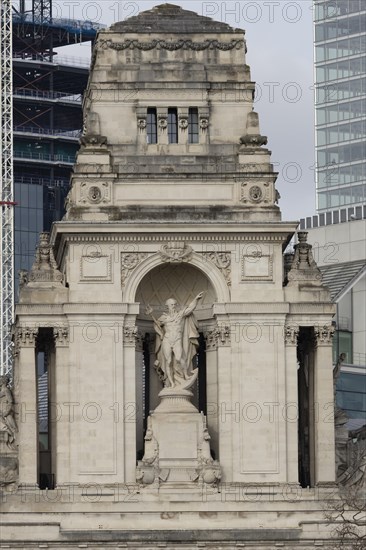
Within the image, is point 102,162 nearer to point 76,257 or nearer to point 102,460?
point 76,257

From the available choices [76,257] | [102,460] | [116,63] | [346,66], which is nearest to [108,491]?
[102,460]

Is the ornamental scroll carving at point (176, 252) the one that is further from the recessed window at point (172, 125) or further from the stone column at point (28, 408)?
the stone column at point (28, 408)

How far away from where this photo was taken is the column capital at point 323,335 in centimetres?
10750

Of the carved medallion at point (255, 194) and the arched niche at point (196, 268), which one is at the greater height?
the carved medallion at point (255, 194)

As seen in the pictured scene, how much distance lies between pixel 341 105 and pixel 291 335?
55273 mm

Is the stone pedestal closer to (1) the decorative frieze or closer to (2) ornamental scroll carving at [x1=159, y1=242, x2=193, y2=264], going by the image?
(1) the decorative frieze

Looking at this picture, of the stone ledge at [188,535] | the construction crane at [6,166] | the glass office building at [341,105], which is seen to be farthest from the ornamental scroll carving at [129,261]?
the construction crane at [6,166]

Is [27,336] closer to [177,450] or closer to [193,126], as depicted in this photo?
[177,450]

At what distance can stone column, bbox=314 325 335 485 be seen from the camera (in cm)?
10706

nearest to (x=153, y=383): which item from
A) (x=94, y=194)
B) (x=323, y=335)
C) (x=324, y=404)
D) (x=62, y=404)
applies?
(x=62, y=404)

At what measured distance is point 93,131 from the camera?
108 metres

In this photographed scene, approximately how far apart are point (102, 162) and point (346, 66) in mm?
55225

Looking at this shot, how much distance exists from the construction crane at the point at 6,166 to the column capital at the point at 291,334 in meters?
76.5

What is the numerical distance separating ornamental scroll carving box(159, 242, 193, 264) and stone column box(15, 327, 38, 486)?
5.00 m
